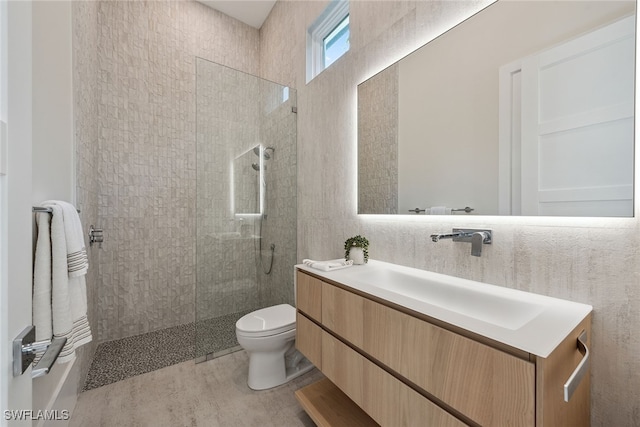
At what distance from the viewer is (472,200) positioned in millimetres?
1302

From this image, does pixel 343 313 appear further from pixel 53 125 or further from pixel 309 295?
pixel 53 125

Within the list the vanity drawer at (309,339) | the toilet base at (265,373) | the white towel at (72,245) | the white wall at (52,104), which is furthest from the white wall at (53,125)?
the vanity drawer at (309,339)

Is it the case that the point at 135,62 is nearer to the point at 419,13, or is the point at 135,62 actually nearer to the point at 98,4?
the point at 98,4

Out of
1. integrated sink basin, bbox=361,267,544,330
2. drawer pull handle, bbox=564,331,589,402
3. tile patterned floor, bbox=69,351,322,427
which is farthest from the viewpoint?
tile patterned floor, bbox=69,351,322,427

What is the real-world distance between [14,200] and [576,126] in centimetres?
163

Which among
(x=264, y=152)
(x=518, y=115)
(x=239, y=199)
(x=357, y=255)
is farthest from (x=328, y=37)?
(x=357, y=255)

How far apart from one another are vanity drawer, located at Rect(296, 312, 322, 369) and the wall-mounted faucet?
0.82m

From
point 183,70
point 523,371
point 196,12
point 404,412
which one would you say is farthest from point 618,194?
point 196,12

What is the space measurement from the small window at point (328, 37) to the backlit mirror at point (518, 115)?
2.48 ft

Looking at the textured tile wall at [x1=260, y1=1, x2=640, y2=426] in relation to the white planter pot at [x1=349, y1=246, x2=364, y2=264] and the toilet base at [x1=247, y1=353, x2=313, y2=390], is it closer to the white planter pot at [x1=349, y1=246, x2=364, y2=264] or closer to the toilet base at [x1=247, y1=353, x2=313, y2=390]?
the white planter pot at [x1=349, y1=246, x2=364, y2=264]

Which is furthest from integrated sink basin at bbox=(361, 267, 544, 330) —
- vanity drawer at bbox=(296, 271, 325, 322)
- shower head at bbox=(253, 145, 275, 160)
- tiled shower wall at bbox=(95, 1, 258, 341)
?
tiled shower wall at bbox=(95, 1, 258, 341)

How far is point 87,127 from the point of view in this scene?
1922 mm

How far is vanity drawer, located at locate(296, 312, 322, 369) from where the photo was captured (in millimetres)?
1466

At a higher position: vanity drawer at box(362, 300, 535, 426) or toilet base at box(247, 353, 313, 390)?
vanity drawer at box(362, 300, 535, 426)
